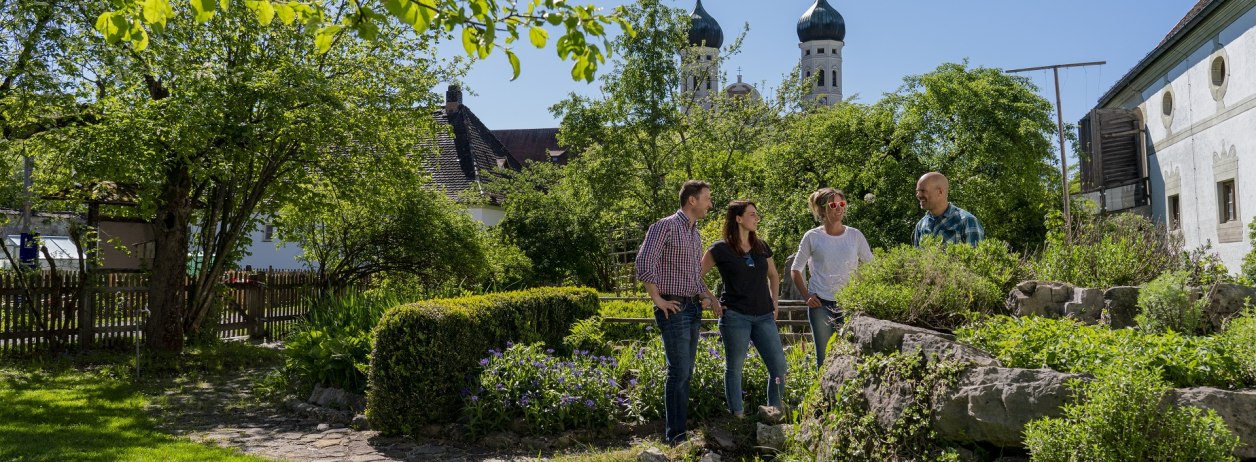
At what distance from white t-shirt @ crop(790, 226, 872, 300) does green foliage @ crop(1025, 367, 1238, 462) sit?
2.64 m

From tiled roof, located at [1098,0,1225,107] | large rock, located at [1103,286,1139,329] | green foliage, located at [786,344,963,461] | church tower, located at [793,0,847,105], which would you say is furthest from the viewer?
church tower, located at [793,0,847,105]

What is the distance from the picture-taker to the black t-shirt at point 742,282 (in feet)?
18.6

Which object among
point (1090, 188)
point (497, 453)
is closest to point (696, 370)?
point (497, 453)

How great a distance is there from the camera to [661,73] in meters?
19.1

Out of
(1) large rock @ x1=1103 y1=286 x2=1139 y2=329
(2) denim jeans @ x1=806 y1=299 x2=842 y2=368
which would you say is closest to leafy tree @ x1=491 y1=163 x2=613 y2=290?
(2) denim jeans @ x1=806 y1=299 x2=842 y2=368

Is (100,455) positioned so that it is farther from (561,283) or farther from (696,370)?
(561,283)

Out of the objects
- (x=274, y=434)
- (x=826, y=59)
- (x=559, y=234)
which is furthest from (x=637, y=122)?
(x=826, y=59)

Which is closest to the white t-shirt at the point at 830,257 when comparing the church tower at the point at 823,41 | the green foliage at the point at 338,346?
the green foliage at the point at 338,346

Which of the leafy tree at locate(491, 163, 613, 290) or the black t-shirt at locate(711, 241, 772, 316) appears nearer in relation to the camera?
the black t-shirt at locate(711, 241, 772, 316)

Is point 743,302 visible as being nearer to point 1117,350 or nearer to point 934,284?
point 934,284

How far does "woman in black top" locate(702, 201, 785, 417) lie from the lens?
568cm

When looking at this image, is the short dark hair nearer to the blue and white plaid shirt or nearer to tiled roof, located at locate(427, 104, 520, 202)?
the blue and white plaid shirt

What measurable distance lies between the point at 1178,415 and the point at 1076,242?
7.69 feet

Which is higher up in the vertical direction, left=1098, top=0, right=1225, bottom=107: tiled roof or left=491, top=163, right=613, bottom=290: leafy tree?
left=1098, top=0, right=1225, bottom=107: tiled roof
